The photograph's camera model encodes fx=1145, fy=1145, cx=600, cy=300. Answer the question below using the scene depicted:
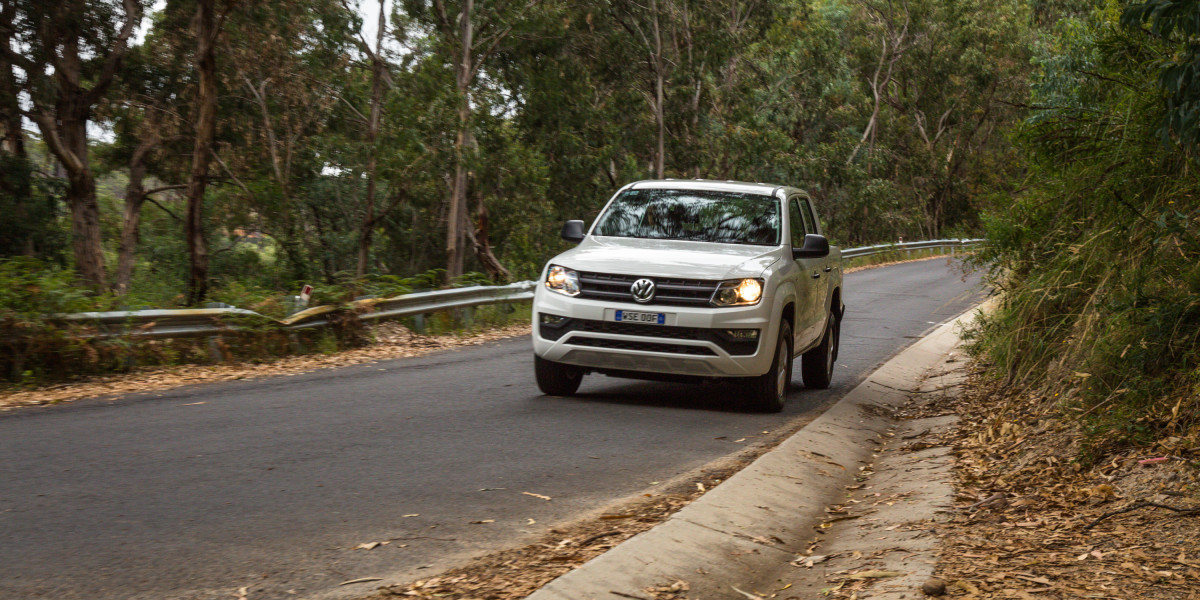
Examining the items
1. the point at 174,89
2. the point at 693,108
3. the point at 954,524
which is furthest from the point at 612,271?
the point at 693,108

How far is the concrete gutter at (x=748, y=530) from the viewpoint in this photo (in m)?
4.71

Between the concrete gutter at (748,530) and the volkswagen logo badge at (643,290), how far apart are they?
5.13 ft

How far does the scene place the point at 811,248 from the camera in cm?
993

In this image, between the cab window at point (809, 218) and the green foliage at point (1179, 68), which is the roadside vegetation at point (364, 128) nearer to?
the cab window at point (809, 218)

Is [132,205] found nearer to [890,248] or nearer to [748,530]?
[748,530]

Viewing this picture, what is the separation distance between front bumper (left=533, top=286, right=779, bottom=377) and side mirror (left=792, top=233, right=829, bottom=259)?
42.3 inches

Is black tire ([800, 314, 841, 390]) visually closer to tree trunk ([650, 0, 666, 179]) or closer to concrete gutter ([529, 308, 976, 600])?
concrete gutter ([529, 308, 976, 600])

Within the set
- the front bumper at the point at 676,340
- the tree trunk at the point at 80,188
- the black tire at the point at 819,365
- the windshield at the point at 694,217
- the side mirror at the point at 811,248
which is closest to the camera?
the front bumper at the point at 676,340

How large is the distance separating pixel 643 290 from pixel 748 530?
344 cm

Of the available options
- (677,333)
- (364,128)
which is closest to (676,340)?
(677,333)

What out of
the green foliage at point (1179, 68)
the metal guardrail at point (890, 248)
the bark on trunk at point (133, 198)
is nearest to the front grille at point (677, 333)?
the green foliage at point (1179, 68)

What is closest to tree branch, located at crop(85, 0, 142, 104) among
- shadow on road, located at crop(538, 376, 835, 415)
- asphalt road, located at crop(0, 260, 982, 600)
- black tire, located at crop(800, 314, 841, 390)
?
asphalt road, located at crop(0, 260, 982, 600)

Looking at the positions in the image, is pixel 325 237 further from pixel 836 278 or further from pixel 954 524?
pixel 954 524

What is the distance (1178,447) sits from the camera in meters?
5.90
